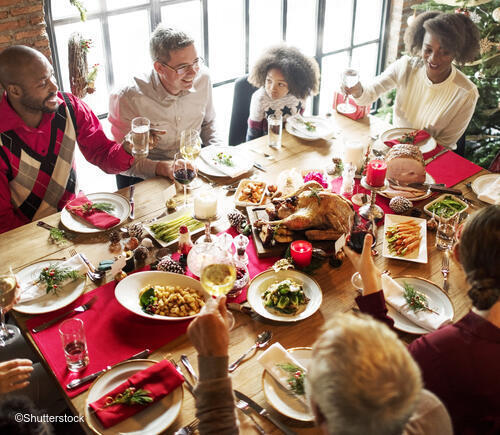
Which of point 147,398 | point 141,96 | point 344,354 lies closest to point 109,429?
point 147,398

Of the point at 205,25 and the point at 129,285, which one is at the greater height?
the point at 205,25

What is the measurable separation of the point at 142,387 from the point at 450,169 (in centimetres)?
211

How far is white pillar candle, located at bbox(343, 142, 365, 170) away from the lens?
2805mm

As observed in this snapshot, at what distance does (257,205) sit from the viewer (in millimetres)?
2557

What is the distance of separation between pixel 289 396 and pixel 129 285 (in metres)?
0.78

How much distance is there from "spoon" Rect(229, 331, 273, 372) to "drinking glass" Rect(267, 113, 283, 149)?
4.80ft

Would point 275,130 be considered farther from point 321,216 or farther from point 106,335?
point 106,335

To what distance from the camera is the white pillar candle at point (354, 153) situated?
2805 millimetres

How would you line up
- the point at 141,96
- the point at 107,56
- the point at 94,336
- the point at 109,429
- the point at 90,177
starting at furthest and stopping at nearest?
the point at 90,177, the point at 107,56, the point at 141,96, the point at 94,336, the point at 109,429

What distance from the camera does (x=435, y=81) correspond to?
3.40 metres

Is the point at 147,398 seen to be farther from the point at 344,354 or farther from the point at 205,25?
the point at 205,25

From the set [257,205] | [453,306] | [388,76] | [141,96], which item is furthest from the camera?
[388,76]

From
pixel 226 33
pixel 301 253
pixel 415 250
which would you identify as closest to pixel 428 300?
pixel 415 250

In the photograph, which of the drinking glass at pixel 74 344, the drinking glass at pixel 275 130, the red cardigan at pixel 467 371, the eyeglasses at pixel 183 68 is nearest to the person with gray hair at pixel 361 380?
the red cardigan at pixel 467 371
